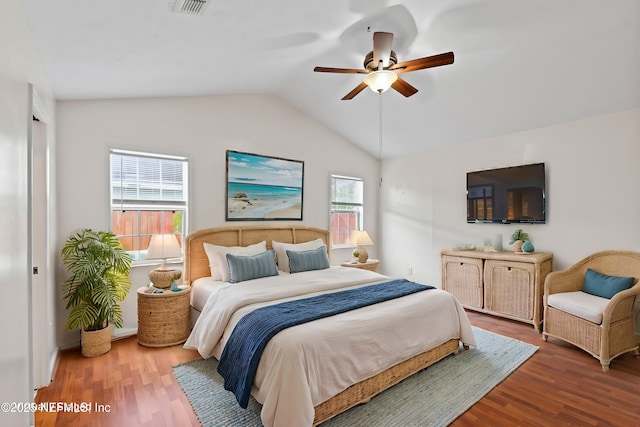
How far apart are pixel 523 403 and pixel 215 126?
423 cm

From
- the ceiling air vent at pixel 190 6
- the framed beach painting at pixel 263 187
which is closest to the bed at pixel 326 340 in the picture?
the framed beach painting at pixel 263 187

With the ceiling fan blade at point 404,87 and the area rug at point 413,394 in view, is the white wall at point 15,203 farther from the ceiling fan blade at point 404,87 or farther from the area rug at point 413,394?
the ceiling fan blade at point 404,87

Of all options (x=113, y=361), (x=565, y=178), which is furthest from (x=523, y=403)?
(x=113, y=361)

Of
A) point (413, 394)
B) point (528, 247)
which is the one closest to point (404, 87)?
point (413, 394)

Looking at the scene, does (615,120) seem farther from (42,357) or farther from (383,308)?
(42,357)

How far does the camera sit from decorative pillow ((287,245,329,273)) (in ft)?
13.1

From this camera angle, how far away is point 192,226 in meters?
3.93

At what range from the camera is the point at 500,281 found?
4043mm

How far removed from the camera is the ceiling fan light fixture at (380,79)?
249 cm

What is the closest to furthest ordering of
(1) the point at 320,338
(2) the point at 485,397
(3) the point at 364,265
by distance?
1. (1) the point at 320,338
2. (2) the point at 485,397
3. (3) the point at 364,265

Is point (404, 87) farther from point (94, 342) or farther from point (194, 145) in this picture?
point (94, 342)

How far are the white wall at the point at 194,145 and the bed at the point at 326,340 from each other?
0.88 meters

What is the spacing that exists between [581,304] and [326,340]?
2.68m

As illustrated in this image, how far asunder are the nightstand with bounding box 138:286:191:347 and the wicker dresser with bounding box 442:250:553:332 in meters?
3.61
